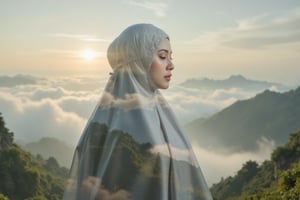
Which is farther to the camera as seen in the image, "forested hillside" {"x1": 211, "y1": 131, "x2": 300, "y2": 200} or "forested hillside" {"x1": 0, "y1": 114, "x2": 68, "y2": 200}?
"forested hillside" {"x1": 0, "y1": 114, "x2": 68, "y2": 200}

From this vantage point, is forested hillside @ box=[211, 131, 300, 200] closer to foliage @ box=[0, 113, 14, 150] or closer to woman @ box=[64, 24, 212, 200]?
foliage @ box=[0, 113, 14, 150]

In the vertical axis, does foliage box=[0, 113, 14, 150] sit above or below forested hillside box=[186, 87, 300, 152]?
below

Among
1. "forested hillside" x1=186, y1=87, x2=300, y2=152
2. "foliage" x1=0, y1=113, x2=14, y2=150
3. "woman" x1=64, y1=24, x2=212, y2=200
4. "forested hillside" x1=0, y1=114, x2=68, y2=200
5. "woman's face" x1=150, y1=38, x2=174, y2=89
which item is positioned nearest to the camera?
"woman" x1=64, y1=24, x2=212, y2=200

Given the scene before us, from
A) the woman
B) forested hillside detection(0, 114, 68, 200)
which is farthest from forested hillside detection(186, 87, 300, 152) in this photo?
→ the woman

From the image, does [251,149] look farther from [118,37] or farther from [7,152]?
[118,37]

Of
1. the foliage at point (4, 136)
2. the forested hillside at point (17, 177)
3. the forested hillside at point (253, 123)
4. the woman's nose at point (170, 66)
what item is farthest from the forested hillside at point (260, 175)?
the forested hillside at point (253, 123)

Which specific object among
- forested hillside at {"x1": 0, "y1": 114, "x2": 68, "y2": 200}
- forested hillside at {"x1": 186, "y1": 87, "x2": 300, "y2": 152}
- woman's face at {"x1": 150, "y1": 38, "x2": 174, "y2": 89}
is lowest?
woman's face at {"x1": 150, "y1": 38, "x2": 174, "y2": 89}

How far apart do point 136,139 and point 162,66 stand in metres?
0.56

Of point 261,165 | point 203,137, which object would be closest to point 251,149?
point 203,137

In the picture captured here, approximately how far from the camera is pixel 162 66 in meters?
3.71

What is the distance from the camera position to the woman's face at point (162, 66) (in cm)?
368

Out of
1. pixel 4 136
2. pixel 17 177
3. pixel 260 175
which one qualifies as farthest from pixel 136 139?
pixel 260 175

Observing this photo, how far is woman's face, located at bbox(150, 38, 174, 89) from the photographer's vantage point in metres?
3.68

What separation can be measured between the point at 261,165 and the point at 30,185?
2125 centimetres
